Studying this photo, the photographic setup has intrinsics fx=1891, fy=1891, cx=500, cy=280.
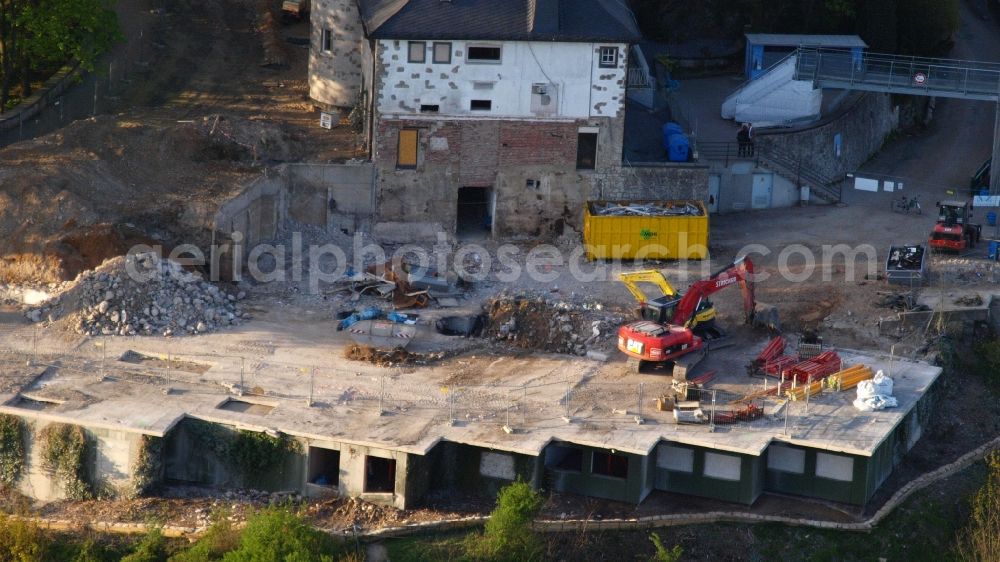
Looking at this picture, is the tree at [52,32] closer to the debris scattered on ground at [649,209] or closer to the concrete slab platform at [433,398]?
the concrete slab platform at [433,398]

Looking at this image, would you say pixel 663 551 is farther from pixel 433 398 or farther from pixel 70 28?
pixel 70 28

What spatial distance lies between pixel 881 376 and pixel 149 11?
44.9 m

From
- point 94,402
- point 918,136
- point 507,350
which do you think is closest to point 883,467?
point 507,350

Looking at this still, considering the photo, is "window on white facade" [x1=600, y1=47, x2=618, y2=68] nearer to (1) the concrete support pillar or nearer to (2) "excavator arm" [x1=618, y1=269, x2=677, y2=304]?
(2) "excavator arm" [x1=618, y1=269, x2=677, y2=304]

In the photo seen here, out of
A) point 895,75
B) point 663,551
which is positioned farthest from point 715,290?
point 895,75

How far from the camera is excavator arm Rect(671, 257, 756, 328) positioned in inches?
2530

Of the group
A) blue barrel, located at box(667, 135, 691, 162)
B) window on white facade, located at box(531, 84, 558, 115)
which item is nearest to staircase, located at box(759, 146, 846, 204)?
blue barrel, located at box(667, 135, 691, 162)

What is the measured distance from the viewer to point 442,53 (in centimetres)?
7350

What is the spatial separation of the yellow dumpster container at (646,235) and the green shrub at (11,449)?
23910mm

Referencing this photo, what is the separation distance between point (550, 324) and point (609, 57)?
1325 centimetres

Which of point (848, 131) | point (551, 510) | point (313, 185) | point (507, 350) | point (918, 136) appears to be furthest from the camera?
point (918, 136)

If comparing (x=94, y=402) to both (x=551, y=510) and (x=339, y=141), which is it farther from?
(x=339, y=141)

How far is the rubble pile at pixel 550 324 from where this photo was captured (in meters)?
65.8

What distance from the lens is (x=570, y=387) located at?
62156mm
